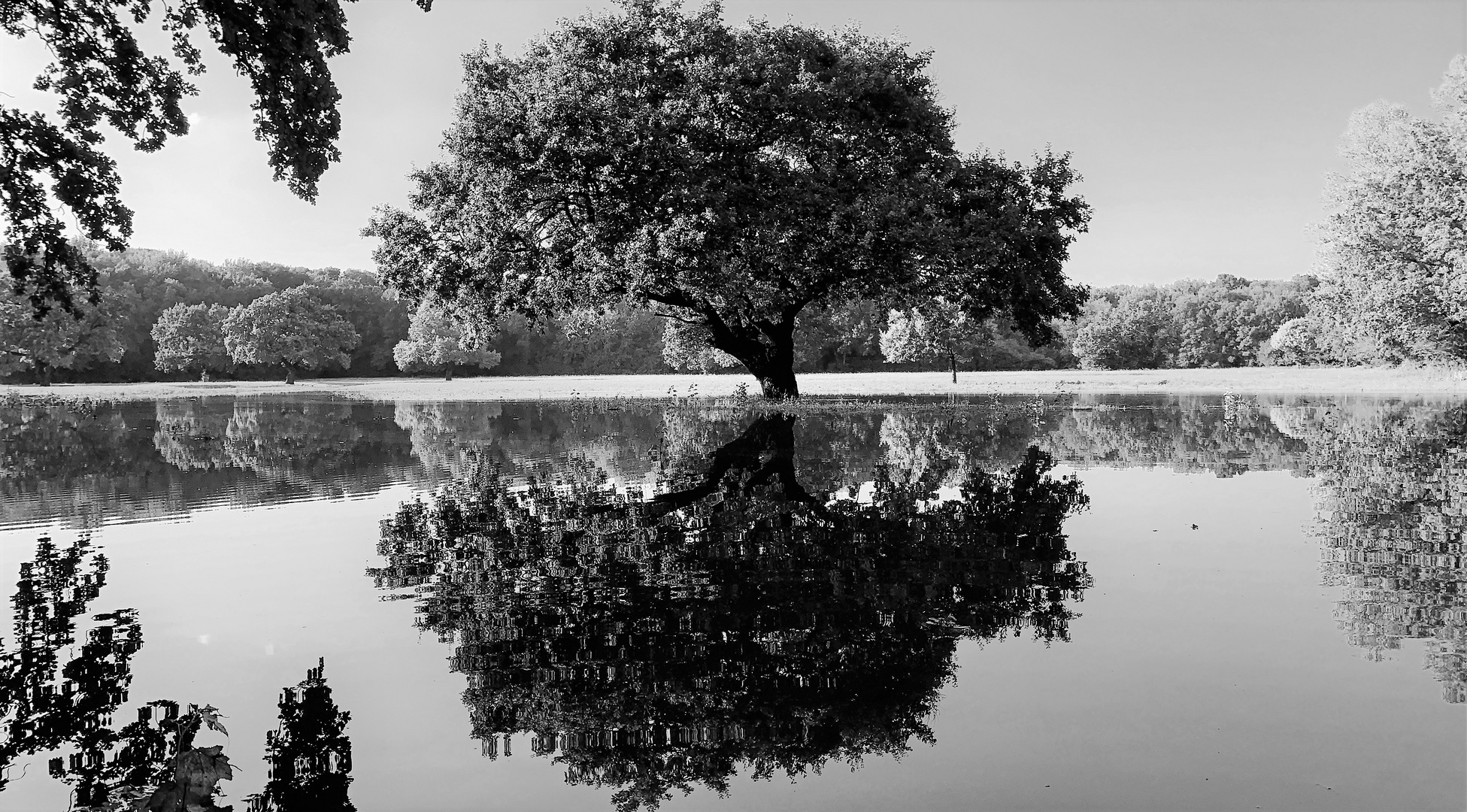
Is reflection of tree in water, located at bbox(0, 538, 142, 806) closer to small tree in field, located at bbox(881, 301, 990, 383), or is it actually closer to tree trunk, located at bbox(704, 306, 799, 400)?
tree trunk, located at bbox(704, 306, 799, 400)

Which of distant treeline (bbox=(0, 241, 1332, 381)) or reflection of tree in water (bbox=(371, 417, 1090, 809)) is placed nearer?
reflection of tree in water (bbox=(371, 417, 1090, 809))

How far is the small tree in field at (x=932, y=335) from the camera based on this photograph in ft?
185

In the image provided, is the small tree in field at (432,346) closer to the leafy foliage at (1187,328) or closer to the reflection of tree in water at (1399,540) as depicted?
the leafy foliage at (1187,328)

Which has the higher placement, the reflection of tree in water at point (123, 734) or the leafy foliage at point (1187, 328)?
the leafy foliage at point (1187, 328)

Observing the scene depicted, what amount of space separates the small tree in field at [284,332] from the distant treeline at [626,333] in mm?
2675

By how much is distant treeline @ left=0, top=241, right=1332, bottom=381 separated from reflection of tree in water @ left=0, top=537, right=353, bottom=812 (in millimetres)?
72923

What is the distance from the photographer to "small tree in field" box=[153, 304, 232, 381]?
8262 cm

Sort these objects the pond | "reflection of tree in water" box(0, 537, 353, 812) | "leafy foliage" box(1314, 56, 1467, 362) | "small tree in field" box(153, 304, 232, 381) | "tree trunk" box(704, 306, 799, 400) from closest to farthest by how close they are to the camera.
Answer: "reflection of tree in water" box(0, 537, 353, 812) < the pond < "leafy foliage" box(1314, 56, 1467, 362) < "tree trunk" box(704, 306, 799, 400) < "small tree in field" box(153, 304, 232, 381)

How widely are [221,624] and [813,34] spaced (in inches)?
1197

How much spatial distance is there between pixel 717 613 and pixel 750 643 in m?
0.75

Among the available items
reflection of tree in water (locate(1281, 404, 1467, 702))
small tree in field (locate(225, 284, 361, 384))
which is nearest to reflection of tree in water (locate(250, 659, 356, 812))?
reflection of tree in water (locate(1281, 404, 1467, 702))

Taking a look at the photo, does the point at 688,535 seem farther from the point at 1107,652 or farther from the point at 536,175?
the point at 536,175

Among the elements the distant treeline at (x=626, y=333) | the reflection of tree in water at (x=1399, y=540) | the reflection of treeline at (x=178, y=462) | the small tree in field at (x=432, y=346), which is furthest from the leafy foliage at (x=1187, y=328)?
the reflection of treeline at (x=178, y=462)

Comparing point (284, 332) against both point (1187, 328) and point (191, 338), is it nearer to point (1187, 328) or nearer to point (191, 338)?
point (191, 338)
